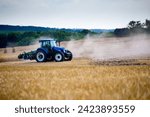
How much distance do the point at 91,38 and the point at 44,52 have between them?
25.0 ft

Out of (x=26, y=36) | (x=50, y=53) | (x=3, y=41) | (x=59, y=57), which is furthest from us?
(x=26, y=36)

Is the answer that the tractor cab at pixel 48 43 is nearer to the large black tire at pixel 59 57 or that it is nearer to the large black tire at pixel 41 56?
the large black tire at pixel 41 56

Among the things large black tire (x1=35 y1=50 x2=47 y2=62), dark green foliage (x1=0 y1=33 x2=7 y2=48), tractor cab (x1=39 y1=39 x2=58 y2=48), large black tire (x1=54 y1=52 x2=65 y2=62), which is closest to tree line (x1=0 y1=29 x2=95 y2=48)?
dark green foliage (x1=0 y1=33 x2=7 y2=48)

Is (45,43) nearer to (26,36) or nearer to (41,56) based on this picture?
(41,56)

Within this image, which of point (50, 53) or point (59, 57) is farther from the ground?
point (50, 53)

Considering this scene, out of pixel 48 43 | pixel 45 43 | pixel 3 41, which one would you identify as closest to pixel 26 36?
pixel 45 43

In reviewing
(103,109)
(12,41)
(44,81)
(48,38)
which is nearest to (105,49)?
(48,38)

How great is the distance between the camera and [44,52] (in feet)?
41.2

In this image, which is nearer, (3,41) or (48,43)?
(3,41)

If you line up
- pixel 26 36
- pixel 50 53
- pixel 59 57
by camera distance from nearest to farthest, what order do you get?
1. pixel 59 57
2. pixel 50 53
3. pixel 26 36

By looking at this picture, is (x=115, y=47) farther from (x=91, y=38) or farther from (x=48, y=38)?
(x=48, y=38)

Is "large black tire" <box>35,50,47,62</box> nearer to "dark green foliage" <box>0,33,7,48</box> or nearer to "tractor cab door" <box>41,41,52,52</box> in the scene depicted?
"tractor cab door" <box>41,41,52,52</box>

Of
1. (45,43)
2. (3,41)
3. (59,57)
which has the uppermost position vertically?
(3,41)

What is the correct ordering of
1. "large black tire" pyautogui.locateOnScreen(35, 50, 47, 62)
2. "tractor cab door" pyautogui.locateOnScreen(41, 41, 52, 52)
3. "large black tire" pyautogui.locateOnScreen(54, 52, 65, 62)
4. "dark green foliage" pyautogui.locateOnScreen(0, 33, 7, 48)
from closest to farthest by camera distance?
"dark green foliage" pyautogui.locateOnScreen(0, 33, 7, 48) → "large black tire" pyautogui.locateOnScreen(54, 52, 65, 62) → "large black tire" pyautogui.locateOnScreen(35, 50, 47, 62) → "tractor cab door" pyautogui.locateOnScreen(41, 41, 52, 52)
